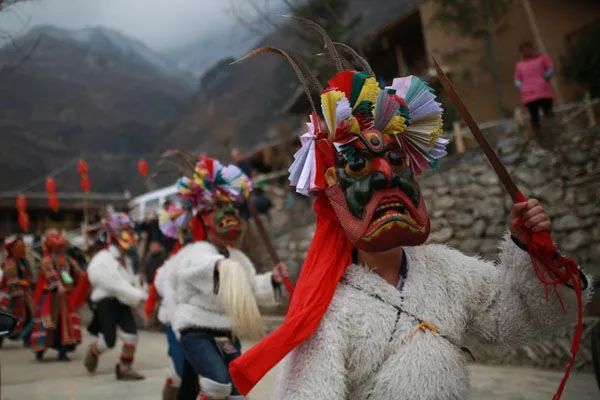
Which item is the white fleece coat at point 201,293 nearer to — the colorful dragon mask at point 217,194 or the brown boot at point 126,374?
the colorful dragon mask at point 217,194

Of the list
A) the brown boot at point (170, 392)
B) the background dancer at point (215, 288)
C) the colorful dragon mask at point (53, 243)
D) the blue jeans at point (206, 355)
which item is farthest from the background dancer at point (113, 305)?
the blue jeans at point (206, 355)

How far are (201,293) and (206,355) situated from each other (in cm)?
47

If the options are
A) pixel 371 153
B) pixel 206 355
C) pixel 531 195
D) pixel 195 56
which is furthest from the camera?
A: pixel 195 56

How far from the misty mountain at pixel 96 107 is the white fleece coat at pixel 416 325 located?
33.7 meters

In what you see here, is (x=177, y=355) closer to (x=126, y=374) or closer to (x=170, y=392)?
(x=170, y=392)

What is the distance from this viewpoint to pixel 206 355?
376cm

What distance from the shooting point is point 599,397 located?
4.19 meters

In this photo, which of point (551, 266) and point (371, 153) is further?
point (371, 153)

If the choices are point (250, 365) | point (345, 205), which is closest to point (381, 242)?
point (345, 205)

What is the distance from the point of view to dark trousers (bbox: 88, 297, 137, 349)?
691cm

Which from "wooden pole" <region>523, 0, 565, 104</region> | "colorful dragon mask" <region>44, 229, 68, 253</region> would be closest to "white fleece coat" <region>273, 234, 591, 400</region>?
"colorful dragon mask" <region>44, 229, 68, 253</region>

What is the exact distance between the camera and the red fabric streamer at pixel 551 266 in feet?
6.57

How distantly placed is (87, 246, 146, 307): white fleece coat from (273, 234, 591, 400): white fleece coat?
5.01 meters

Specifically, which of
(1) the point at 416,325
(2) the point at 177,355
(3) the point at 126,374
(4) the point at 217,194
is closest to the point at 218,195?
(4) the point at 217,194
